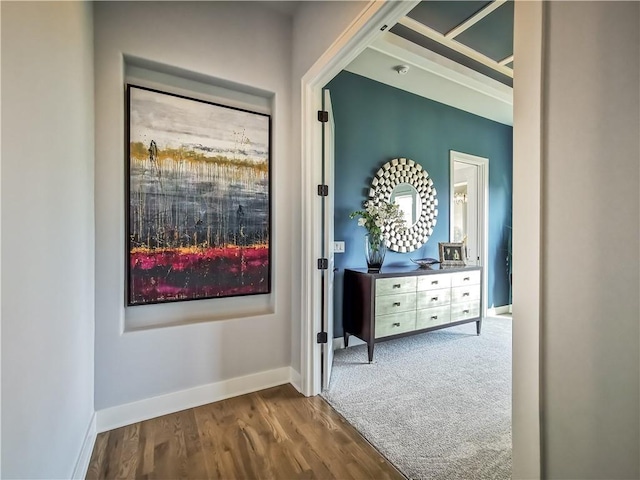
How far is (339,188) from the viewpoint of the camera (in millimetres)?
3092

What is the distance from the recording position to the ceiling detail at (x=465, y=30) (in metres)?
2.36

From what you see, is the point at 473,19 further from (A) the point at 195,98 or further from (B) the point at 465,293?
(B) the point at 465,293

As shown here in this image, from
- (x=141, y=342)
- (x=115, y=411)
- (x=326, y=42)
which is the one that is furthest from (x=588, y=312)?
(x=115, y=411)

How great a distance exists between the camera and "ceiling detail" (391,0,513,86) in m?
2.36

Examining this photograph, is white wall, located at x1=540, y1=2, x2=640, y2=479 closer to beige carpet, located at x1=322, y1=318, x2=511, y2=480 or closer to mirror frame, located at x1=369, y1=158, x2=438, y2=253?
beige carpet, located at x1=322, y1=318, x2=511, y2=480

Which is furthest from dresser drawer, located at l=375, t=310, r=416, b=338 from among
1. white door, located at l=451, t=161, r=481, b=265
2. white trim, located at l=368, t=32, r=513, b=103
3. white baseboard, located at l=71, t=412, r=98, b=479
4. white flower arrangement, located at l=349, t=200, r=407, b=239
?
white trim, located at l=368, t=32, r=513, b=103

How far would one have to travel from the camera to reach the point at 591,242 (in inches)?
28.5

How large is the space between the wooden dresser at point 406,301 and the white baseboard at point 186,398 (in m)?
0.89

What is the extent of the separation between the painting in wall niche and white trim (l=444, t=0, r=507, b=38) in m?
1.89

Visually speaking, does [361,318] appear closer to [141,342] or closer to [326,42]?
[141,342]

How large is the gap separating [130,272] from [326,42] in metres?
1.91

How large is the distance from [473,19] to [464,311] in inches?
110

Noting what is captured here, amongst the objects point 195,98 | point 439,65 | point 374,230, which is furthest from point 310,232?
point 439,65

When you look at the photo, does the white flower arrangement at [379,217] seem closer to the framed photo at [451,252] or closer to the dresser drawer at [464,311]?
the framed photo at [451,252]
